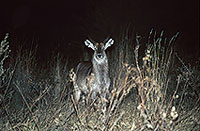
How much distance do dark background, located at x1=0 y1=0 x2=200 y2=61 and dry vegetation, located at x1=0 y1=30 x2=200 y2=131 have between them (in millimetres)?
981

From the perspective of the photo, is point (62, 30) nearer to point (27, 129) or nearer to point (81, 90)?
point (81, 90)

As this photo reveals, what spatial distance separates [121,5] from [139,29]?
1.58m

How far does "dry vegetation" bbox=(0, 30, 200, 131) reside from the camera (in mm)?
2959

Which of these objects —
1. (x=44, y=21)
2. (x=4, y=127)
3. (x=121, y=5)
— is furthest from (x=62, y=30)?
(x=4, y=127)

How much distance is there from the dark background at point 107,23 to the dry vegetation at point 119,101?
3.22ft

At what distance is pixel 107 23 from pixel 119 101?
31.2 ft

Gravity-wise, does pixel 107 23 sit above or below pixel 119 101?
above

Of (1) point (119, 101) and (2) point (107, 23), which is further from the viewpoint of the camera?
(2) point (107, 23)

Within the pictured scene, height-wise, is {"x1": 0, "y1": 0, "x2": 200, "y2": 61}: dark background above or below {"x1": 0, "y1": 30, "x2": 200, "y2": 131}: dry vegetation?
above

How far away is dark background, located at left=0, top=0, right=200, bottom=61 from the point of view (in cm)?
1211

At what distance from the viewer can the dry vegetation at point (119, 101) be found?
9.71ft

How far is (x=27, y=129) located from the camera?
3740mm

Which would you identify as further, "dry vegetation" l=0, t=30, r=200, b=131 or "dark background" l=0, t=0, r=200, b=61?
"dark background" l=0, t=0, r=200, b=61

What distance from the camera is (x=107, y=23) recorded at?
40.0 feet
